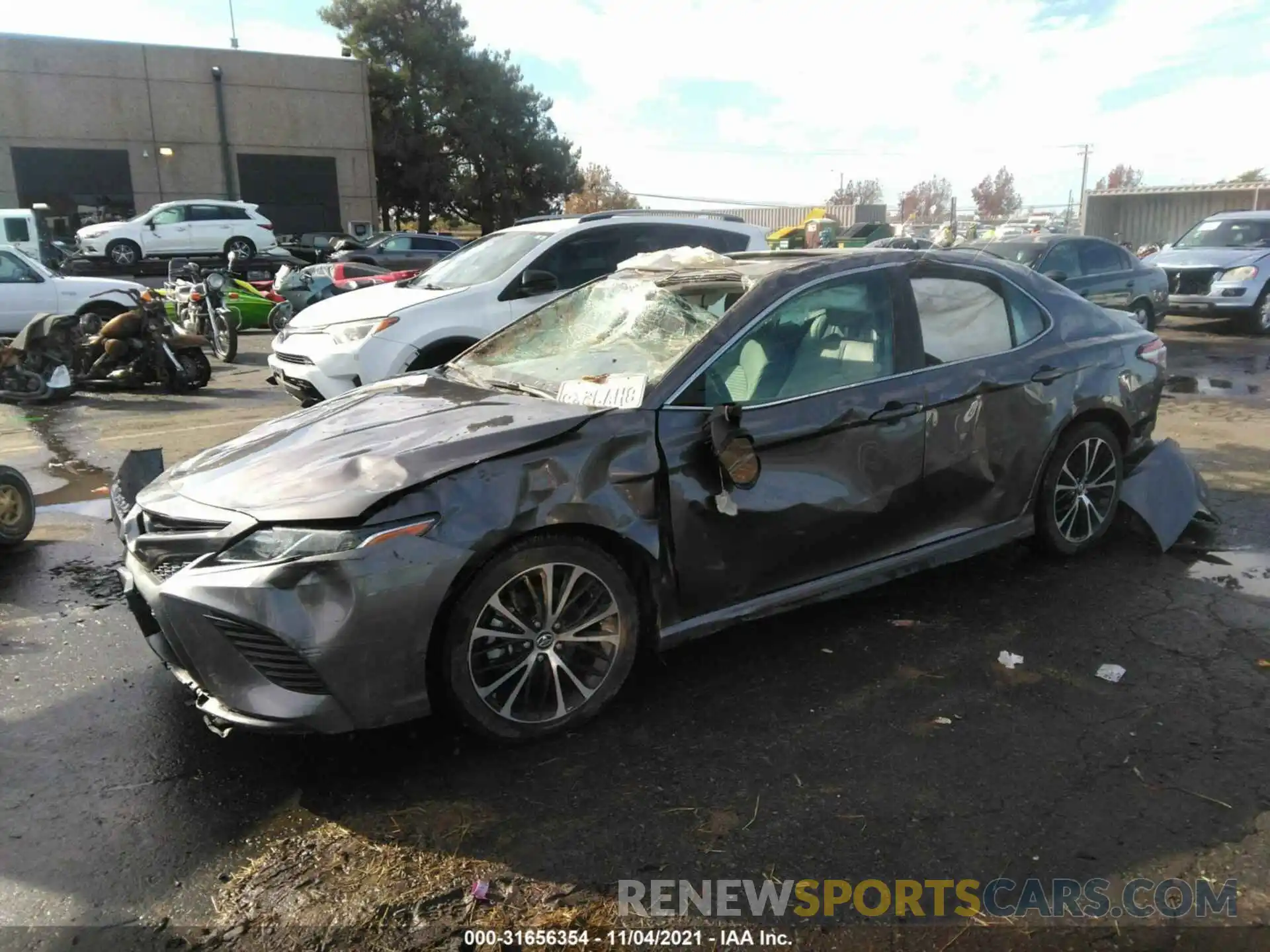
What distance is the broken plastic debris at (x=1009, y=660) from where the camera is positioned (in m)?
3.76

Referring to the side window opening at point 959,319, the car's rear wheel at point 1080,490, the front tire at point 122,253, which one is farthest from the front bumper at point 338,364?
the front tire at point 122,253

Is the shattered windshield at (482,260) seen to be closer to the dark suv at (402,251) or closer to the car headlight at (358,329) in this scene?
the car headlight at (358,329)

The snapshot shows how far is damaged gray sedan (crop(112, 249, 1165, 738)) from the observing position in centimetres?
288

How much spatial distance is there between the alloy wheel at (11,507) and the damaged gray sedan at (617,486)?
1664mm

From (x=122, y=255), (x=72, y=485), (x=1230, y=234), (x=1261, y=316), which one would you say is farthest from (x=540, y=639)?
(x=122, y=255)

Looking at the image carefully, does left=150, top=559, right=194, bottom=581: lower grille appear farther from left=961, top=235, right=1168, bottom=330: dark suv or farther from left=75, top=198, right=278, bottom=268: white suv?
left=75, top=198, right=278, bottom=268: white suv

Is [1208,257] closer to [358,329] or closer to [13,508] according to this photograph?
[358,329]

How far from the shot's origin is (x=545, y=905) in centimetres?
248

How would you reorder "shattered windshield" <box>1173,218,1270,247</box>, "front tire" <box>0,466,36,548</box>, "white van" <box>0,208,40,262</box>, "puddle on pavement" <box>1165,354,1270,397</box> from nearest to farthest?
"front tire" <box>0,466,36,548</box>, "puddle on pavement" <box>1165,354,1270,397</box>, "shattered windshield" <box>1173,218,1270,247</box>, "white van" <box>0,208,40,262</box>

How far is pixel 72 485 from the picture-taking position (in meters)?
6.88

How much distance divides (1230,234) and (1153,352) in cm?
1406

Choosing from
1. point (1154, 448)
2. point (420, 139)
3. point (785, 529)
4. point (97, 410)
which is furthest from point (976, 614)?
point (420, 139)

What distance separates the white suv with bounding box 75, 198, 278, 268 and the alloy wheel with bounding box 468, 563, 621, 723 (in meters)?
26.2

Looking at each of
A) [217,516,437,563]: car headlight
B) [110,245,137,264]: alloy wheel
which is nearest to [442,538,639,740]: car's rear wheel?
[217,516,437,563]: car headlight
